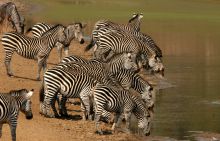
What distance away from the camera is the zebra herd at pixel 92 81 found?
17453 mm

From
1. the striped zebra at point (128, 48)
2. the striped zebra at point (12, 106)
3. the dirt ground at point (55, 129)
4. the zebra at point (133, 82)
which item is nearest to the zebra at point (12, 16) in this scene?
the striped zebra at point (128, 48)

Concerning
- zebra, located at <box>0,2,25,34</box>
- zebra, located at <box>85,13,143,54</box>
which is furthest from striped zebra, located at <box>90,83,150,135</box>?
zebra, located at <box>0,2,25,34</box>

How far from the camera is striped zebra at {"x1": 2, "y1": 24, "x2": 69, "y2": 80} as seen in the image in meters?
24.2

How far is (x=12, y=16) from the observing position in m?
34.5

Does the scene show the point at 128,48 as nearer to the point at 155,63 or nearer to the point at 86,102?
the point at 155,63

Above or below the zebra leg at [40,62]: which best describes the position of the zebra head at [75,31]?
above

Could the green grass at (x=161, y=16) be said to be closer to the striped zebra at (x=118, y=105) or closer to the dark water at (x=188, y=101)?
the dark water at (x=188, y=101)

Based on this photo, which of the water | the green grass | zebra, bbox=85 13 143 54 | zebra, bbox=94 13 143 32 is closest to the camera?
the water

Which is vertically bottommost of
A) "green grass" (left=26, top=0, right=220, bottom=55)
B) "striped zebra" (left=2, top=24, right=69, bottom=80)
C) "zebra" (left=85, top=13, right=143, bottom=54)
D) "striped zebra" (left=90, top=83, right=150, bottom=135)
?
"striped zebra" (left=90, top=83, right=150, bottom=135)

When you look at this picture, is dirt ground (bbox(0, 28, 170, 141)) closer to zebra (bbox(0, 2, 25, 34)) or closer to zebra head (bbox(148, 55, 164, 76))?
zebra head (bbox(148, 55, 164, 76))

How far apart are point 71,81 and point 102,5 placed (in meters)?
60.2

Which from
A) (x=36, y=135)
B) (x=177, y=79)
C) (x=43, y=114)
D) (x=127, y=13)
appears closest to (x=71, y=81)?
(x=43, y=114)

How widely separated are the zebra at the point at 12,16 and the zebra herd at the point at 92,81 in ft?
28.3

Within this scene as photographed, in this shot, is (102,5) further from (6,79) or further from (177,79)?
(6,79)
